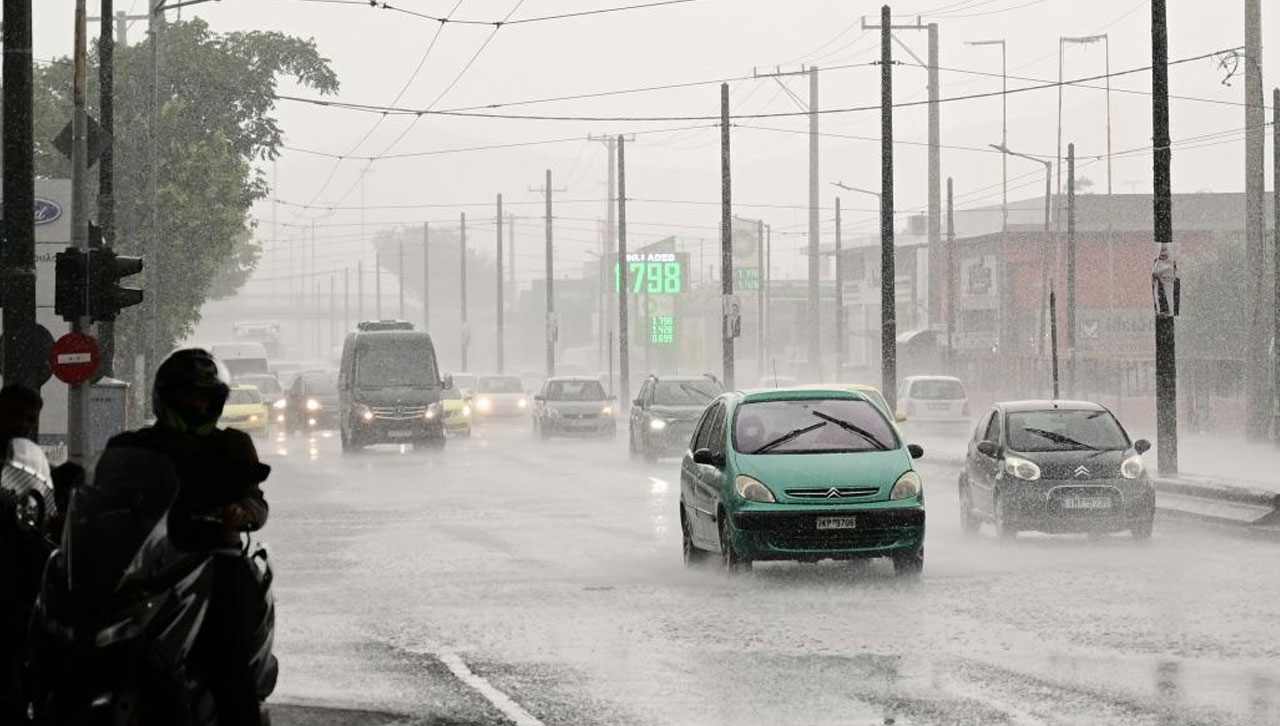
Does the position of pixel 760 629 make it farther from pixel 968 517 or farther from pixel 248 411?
pixel 248 411

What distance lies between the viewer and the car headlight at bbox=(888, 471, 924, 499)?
17516 millimetres

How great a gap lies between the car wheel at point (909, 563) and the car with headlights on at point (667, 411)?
2020 cm

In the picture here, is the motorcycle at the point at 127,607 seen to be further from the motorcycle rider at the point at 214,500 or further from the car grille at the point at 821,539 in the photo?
the car grille at the point at 821,539

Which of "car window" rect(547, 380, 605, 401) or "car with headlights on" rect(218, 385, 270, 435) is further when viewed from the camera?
"car window" rect(547, 380, 605, 401)

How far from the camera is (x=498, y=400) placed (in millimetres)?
67500

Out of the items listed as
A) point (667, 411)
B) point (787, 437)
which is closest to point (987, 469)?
point (787, 437)

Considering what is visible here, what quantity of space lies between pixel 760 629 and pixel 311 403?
150 ft

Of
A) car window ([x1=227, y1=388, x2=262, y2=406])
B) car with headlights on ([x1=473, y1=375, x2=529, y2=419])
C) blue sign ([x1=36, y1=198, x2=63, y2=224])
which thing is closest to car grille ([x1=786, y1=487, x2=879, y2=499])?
blue sign ([x1=36, y1=198, x2=63, y2=224])

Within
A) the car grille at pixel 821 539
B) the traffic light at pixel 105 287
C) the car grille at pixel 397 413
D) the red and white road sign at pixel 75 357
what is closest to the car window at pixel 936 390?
the car grille at pixel 397 413

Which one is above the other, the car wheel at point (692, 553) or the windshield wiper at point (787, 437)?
the windshield wiper at point (787, 437)

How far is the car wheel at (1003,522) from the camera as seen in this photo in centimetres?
2167

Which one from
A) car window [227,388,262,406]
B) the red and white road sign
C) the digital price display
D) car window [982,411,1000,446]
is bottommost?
car window [982,411,1000,446]

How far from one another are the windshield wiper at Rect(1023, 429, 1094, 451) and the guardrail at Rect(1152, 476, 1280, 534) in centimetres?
229

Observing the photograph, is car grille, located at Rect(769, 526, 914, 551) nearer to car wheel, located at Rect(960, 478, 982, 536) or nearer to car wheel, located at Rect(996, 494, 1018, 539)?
car wheel, located at Rect(996, 494, 1018, 539)
